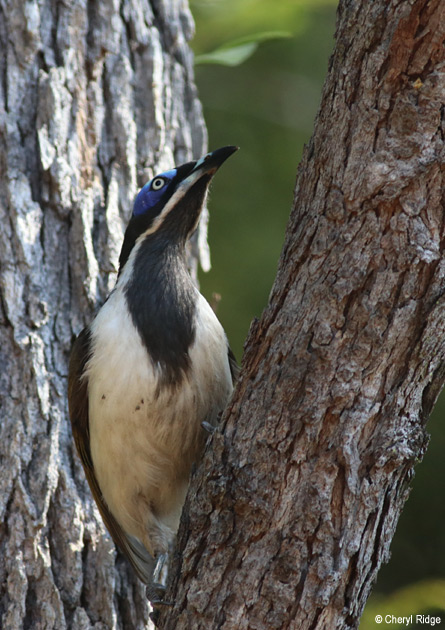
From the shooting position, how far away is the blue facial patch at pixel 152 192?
418cm

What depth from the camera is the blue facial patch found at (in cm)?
418

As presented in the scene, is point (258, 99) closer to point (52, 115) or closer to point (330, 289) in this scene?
point (52, 115)

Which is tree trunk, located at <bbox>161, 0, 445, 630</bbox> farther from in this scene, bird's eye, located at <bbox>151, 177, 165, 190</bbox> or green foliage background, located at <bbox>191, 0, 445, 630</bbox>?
green foliage background, located at <bbox>191, 0, 445, 630</bbox>

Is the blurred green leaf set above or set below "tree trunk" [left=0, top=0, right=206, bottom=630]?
above

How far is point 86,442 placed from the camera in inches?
162

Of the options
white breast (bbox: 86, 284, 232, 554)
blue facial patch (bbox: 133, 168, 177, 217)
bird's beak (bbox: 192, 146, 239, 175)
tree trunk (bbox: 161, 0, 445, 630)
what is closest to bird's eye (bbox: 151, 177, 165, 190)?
blue facial patch (bbox: 133, 168, 177, 217)

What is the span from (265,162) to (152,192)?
321cm

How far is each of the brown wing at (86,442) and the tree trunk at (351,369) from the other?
54.8 inches

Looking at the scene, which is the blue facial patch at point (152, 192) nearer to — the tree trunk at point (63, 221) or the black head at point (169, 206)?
the black head at point (169, 206)

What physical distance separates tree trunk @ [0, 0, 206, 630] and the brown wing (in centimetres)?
9

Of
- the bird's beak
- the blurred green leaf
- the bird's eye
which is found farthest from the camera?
the blurred green leaf

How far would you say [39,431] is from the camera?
13.1ft

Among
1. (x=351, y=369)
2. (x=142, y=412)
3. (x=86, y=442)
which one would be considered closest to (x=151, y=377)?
(x=142, y=412)

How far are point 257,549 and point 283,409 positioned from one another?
0.49m
